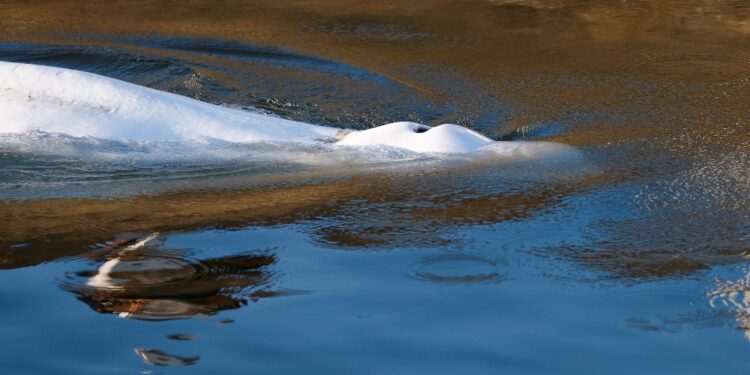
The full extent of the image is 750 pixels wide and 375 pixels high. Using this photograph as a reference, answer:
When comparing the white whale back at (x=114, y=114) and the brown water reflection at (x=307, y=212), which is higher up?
the white whale back at (x=114, y=114)

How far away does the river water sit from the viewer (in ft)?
7.39

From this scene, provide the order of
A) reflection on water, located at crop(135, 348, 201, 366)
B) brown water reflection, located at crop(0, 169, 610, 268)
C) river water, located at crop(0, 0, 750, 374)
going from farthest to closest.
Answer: brown water reflection, located at crop(0, 169, 610, 268) → river water, located at crop(0, 0, 750, 374) → reflection on water, located at crop(135, 348, 201, 366)

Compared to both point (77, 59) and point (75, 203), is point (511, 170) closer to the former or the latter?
point (75, 203)

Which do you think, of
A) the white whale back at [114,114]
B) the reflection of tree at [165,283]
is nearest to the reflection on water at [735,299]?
the reflection of tree at [165,283]

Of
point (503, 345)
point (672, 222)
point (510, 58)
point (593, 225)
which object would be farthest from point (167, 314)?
point (510, 58)

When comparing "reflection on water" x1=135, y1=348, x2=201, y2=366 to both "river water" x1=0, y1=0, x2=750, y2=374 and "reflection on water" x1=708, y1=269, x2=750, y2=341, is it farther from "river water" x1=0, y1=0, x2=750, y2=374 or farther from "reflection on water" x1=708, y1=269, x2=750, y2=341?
"reflection on water" x1=708, y1=269, x2=750, y2=341

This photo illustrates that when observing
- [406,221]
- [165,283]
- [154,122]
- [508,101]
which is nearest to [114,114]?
[154,122]

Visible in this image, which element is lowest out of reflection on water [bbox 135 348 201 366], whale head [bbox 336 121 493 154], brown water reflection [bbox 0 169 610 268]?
reflection on water [bbox 135 348 201 366]

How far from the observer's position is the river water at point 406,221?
225 cm

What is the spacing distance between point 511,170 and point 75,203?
1.40m

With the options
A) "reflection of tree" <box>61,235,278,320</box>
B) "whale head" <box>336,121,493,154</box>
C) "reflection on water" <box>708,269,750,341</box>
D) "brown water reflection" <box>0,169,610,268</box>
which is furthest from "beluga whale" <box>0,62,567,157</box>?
"reflection on water" <box>708,269,750,341</box>

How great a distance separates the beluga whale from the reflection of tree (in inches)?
44.3

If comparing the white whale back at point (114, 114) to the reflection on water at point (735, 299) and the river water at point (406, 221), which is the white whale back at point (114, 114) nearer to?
the river water at point (406, 221)

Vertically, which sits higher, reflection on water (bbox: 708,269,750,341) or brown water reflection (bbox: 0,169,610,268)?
brown water reflection (bbox: 0,169,610,268)
